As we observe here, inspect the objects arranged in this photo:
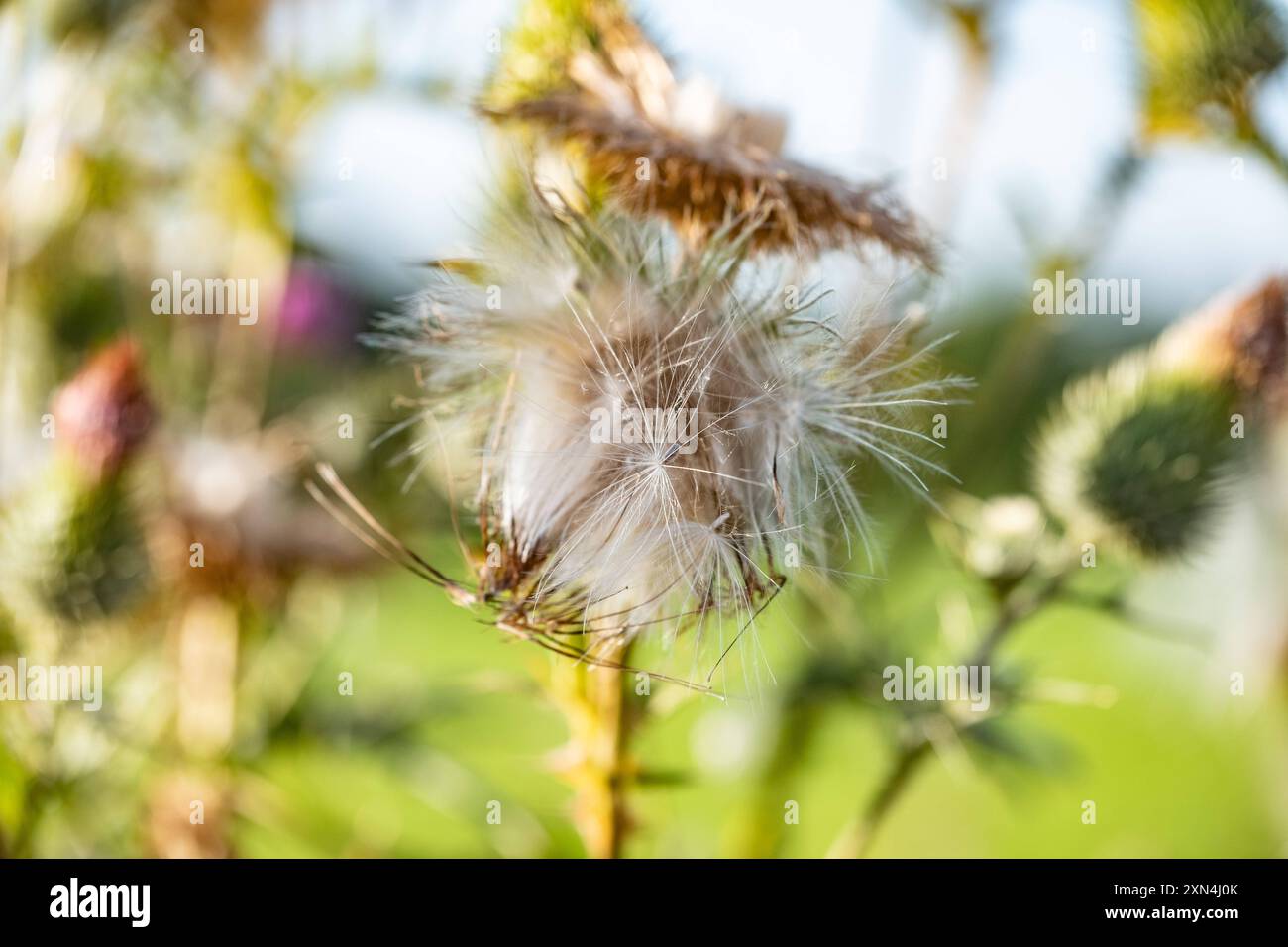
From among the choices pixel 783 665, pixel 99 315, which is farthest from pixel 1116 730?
pixel 99 315

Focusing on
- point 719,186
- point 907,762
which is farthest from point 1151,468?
point 719,186

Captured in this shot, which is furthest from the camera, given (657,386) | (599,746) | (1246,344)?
(1246,344)

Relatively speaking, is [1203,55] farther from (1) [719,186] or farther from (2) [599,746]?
(2) [599,746]

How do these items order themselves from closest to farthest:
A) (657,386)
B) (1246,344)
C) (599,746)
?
(657,386) → (599,746) → (1246,344)

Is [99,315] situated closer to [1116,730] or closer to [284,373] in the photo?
[284,373]

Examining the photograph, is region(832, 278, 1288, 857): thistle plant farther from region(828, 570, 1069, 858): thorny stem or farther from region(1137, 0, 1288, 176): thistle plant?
region(1137, 0, 1288, 176): thistle plant

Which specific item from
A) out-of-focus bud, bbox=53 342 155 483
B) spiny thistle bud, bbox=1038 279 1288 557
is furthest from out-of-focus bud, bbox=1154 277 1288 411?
out-of-focus bud, bbox=53 342 155 483
